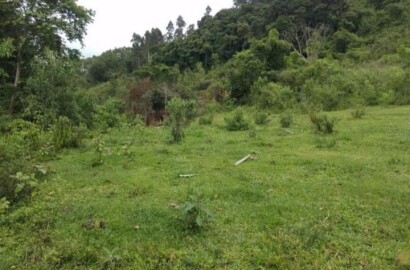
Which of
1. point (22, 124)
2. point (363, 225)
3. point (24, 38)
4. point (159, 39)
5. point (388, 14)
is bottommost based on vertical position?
point (363, 225)

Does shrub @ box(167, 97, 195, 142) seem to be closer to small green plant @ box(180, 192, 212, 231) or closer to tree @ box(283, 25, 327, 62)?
small green plant @ box(180, 192, 212, 231)

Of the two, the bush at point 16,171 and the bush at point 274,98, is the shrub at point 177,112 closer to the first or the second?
the bush at point 16,171

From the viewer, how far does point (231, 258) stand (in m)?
3.85

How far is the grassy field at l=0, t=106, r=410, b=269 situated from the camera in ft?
12.7

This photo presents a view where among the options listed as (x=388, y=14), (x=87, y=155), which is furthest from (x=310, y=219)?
(x=388, y=14)

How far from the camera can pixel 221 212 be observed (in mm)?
4910

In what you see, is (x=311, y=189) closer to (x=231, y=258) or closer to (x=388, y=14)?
(x=231, y=258)

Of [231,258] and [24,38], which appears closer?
Result: [231,258]

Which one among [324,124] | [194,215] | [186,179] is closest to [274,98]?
[324,124]

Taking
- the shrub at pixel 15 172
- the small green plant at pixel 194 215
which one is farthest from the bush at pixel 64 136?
the small green plant at pixel 194 215

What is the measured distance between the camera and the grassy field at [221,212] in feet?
12.7

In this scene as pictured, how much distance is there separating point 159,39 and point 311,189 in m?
59.3

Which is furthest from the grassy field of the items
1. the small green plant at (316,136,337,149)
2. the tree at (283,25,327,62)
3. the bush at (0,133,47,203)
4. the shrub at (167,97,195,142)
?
the tree at (283,25,327,62)

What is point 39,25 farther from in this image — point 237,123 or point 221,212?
point 221,212
